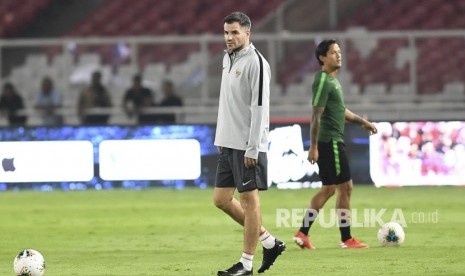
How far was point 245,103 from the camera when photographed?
34.5 feet

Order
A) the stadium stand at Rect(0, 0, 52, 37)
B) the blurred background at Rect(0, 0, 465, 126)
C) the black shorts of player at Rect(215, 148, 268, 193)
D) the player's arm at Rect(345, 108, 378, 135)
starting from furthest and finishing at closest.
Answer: the stadium stand at Rect(0, 0, 52, 37) → the blurred background at Rect(0, 0, 465, 126) → the player's arm at Rect(345, 108, 378, 135) → the black shorts of player at Rect(215, 148, 268, 193)

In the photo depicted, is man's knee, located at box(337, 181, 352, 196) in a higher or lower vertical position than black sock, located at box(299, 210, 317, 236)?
higher

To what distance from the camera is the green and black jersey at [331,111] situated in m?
13.2

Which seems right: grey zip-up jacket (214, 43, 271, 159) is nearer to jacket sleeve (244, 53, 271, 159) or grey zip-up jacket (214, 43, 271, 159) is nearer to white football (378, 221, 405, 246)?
jacket sleeve (244, 53, 271, 159)

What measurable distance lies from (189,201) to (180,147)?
98.6 inches

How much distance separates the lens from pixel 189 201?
19.8m

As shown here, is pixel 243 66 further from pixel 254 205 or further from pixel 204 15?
pixel 204 15

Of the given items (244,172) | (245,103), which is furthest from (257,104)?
(244,172)

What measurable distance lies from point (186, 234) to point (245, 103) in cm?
483

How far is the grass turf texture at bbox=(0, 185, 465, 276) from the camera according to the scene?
457 inches

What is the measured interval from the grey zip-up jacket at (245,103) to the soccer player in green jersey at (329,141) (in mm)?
2594

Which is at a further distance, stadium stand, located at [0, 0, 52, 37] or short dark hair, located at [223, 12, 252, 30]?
stadium stand, located at [0, 0, 52, 37]

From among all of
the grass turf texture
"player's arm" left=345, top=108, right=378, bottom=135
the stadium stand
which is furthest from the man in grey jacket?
the stadium stand

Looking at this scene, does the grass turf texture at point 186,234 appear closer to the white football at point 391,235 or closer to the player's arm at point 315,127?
the white football at point 391,235
